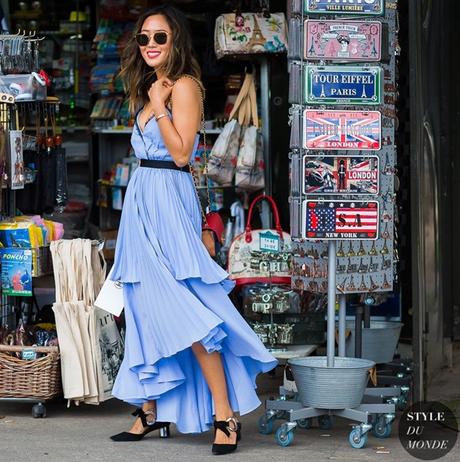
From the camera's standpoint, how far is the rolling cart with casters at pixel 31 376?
6.59 metres

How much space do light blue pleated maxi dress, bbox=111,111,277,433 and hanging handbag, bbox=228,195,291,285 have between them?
4.53 ft

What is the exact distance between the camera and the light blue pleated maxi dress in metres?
5.78

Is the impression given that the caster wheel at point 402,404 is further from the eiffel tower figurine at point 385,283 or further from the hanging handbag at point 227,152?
the hanging handbag at point 227,152

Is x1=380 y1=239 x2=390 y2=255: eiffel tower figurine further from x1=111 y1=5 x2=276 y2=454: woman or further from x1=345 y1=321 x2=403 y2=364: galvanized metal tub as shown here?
x1=111 y1=5 x2=276 y2=454: woman

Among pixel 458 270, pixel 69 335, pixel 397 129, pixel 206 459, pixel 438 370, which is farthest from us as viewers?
pixel 458 270

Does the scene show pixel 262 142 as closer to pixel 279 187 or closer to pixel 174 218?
pixel 279 187

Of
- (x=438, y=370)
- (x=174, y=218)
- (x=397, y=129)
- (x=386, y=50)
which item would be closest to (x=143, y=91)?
(x=174, y=218)

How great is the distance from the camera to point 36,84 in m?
6.91

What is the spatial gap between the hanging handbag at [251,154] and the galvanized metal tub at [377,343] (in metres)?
1.33

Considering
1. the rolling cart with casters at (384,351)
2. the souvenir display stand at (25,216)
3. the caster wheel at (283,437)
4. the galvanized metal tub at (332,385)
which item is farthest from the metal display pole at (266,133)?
the caster wheel at (283,437)

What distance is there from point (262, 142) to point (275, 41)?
675 millimetres

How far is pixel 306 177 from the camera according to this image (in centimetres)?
606

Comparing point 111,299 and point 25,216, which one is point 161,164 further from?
point 25,216

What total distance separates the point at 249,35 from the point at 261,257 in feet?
4.90
